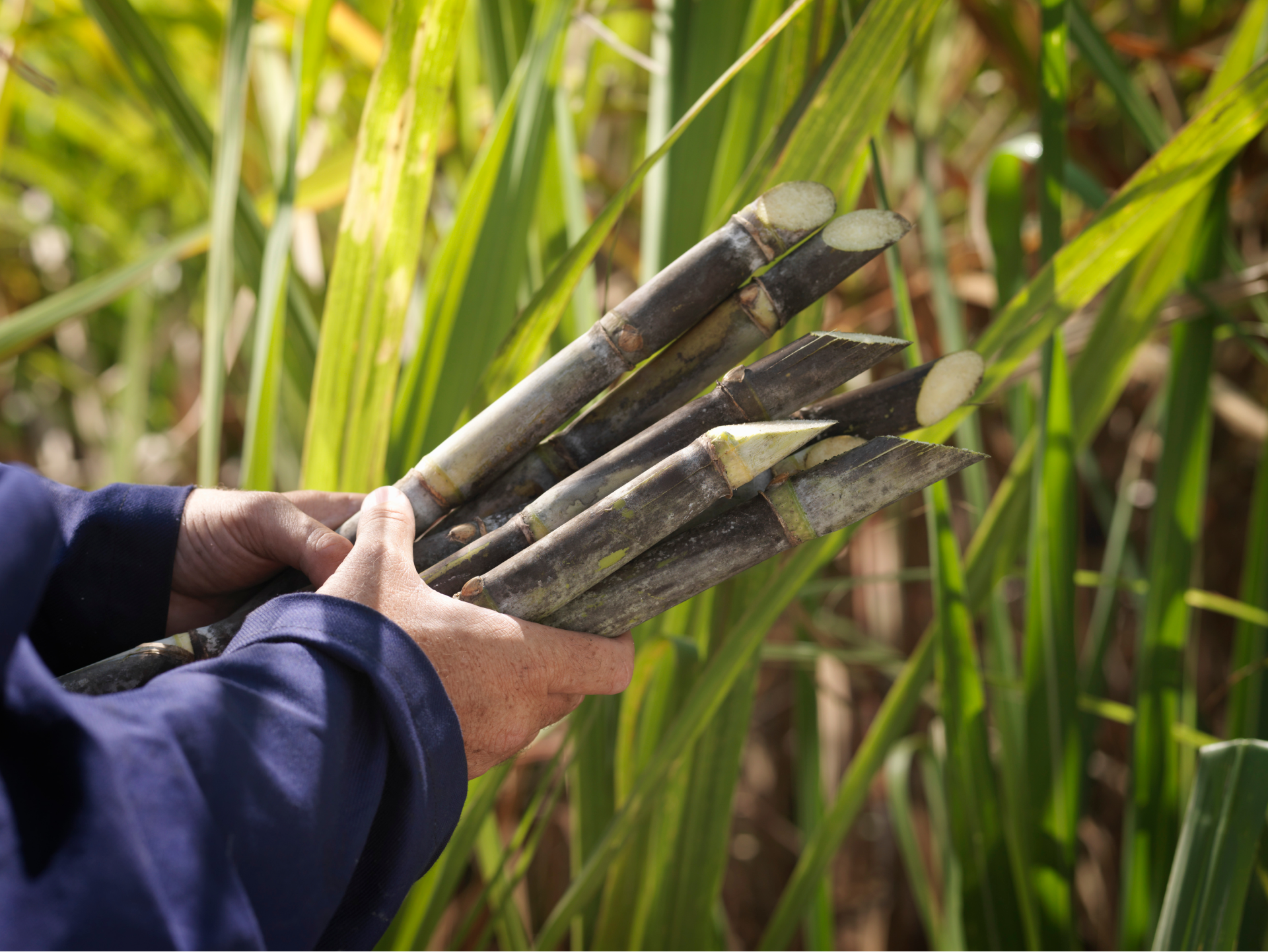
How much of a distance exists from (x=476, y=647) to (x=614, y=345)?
0.47 feet

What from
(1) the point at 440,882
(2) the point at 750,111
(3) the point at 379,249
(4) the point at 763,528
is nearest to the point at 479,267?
(3) the point at 379,249

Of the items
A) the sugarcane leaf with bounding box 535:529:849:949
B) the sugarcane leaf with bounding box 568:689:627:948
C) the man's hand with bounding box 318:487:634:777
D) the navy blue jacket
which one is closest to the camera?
the navy blue jacket

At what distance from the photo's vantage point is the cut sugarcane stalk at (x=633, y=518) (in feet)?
0.96

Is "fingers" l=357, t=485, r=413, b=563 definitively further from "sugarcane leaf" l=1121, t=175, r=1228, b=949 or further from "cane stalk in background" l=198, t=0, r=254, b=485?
"sugarcane leaf" l=1121, t=175, r=1228, b=949

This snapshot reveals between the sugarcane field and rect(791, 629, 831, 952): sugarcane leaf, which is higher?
the sugarcane field

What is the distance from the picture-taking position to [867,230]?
0.33m

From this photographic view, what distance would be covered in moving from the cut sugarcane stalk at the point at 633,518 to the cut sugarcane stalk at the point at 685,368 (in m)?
0.05

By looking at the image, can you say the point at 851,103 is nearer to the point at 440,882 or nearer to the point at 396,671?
the point at 396,671

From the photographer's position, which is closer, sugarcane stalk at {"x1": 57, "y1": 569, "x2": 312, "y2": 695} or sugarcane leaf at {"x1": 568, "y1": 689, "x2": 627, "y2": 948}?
sugarcane stalk at {"x1": 57, "y1": 569, "x2": 312, "y2": 695}

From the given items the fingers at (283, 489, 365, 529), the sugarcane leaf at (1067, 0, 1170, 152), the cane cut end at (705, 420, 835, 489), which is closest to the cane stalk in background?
the fingers at (283, 489, 365, 529)

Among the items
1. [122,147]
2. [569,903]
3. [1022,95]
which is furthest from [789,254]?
[122,147]

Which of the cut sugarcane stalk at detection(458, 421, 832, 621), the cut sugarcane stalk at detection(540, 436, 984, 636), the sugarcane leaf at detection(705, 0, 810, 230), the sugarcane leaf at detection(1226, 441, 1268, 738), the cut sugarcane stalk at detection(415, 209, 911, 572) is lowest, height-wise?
the sugarcane leaf at detection(1226, 441, 1268, 738)

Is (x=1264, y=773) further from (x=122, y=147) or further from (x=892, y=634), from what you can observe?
(x=122, y=147)

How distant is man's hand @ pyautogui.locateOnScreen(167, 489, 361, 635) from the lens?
362mm
